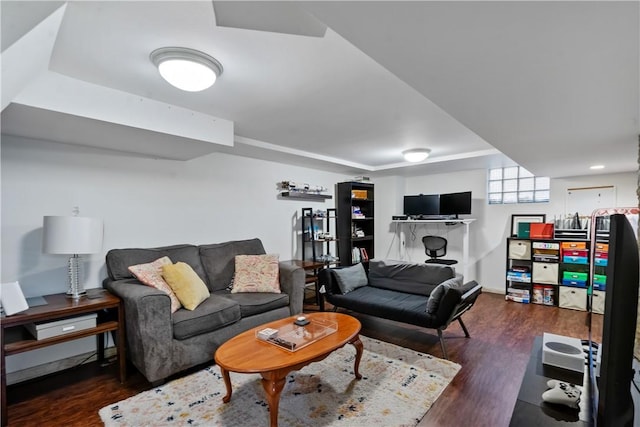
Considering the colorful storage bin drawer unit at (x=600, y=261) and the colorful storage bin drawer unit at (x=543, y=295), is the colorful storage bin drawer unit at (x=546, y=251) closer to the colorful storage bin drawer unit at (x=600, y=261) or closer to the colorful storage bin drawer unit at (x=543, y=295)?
the colorful storage bin drawer unit at (x=543, y=295)

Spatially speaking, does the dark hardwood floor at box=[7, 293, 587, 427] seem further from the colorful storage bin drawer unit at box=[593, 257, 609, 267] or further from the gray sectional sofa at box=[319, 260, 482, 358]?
the colorful storage bin drawer unit at box=[593, 257, 609, 267]

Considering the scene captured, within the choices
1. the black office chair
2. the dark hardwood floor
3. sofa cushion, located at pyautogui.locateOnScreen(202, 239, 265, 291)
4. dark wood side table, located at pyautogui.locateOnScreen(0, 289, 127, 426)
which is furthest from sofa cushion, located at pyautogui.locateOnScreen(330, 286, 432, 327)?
dark wood side table, located at pyautogui.locateOnScreen(0, 289, 127, 426)

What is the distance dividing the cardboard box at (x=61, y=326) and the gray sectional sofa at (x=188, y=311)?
24cm

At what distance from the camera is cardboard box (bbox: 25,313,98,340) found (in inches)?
79.9

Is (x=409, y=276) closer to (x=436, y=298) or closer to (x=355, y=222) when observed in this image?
(x=436, y=298)

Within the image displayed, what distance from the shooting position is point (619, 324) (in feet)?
3.07

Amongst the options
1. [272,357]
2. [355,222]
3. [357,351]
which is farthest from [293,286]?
[355,222]

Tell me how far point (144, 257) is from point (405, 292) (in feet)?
9.22

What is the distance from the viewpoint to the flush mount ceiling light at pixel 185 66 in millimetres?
1633

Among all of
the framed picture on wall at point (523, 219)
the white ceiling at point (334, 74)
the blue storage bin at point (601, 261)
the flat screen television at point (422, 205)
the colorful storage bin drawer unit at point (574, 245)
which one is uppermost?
the white ceiling at point (334, 74)

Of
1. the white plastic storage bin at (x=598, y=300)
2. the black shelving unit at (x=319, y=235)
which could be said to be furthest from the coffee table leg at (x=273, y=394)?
the white plastic storage bin at (x=598, y=300)

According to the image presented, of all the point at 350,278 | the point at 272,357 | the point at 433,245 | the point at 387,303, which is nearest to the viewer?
the point at 272,357

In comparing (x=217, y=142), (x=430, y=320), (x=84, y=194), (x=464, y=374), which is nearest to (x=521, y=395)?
(x=464, y=374)

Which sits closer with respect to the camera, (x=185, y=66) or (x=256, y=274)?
(x=185, y=66)
